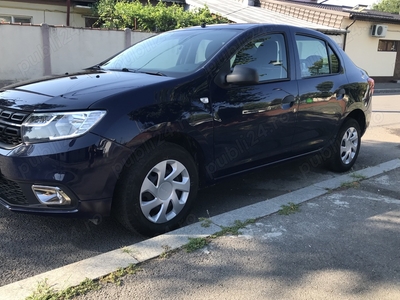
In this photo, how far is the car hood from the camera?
9.37 feet

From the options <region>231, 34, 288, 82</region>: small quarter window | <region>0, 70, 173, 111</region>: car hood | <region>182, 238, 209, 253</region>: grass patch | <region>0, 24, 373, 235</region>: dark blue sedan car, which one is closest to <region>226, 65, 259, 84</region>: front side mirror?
<region>0, 24, 373, 235</region>: dark blue sedan car

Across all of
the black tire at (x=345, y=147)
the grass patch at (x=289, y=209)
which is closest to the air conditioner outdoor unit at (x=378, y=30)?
the black tire at (x=345, y=147)

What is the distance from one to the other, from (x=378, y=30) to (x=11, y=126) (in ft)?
70.9

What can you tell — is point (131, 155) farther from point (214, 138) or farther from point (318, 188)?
point (318, 188)

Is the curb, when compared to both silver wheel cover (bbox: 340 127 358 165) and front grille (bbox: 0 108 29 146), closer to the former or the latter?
front grille (bbox: 0 108 29 146)

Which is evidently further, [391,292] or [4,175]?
[4,175]

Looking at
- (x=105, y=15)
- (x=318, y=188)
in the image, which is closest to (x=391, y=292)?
(x=318, y=188)

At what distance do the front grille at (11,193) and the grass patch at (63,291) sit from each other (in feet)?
2.29

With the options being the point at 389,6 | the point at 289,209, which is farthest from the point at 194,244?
the point at 389,6

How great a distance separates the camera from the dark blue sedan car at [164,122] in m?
2.79

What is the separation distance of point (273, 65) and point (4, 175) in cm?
272

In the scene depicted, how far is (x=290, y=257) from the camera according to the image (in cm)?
303

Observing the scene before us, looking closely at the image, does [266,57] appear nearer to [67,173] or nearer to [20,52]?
[67,173]

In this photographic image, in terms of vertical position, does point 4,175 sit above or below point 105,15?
below
